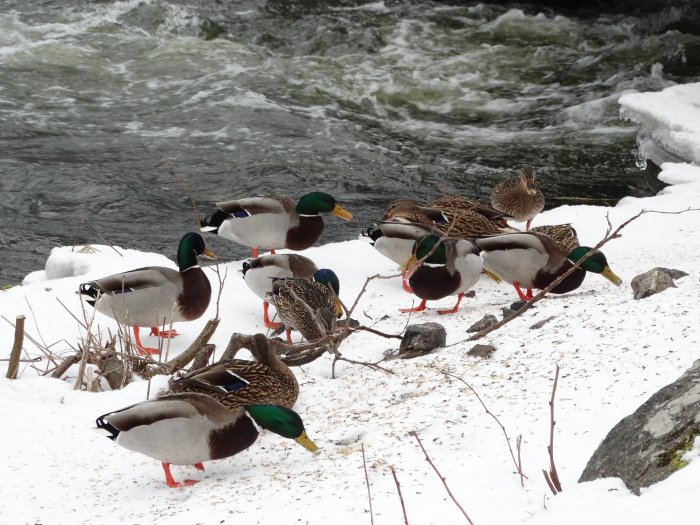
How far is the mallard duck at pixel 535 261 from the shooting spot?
6173mm

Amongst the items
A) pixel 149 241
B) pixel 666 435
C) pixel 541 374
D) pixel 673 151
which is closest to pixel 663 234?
pixel 673 151

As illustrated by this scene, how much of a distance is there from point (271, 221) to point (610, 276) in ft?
8.82

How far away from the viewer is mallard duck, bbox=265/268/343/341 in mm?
5836

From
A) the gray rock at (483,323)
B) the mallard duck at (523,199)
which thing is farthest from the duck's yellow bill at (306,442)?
the mallard duck at (523,199)

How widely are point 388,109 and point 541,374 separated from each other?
28.7 feet

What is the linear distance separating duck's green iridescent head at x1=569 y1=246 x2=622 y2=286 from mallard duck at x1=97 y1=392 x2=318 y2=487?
2879mm

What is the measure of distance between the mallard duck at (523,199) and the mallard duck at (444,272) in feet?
6.10

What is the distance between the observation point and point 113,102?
1211 cm

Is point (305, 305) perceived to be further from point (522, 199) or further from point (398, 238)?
point (522, 199)

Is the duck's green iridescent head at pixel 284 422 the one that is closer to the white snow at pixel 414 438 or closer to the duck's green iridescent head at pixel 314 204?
the white snow at pixel 414 438

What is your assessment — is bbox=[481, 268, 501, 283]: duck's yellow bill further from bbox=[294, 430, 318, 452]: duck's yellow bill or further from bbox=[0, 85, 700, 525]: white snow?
bbox=[294, 430, 318, 452]: duck's yellow bill

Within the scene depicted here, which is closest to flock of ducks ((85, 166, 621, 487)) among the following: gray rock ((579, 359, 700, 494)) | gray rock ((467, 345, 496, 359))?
gray rock ((467, 345, 496, 359))

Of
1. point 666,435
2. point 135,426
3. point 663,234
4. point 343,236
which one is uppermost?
point 666,435

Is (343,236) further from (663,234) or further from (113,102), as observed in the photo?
(113,102)
